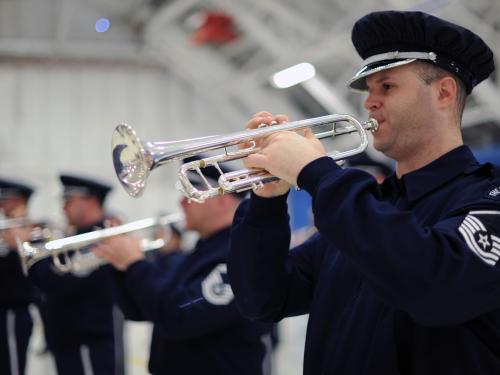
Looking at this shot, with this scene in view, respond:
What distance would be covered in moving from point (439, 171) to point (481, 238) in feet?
0.90

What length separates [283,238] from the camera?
1.72 metres

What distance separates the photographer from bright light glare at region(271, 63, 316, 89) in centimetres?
959

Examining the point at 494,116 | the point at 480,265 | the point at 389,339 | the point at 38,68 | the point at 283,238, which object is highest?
the point at 38,68

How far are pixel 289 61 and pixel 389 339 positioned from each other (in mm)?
8914

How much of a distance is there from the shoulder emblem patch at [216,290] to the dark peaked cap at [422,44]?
1.27 meters

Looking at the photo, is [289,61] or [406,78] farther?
[289,61]

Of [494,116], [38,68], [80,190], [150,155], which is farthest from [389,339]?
[38,68]

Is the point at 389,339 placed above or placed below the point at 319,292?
below

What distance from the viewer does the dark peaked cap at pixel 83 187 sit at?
4.75m

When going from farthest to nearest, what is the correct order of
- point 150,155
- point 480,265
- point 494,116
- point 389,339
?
1. point 494,116
2. point 150,155
3. point 389,339
4. point 480,265

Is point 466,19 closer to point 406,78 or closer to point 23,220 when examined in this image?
point 23,220

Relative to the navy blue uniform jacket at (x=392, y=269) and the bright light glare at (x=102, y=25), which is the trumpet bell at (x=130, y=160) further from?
the bright light glare at (x=102, y=25)

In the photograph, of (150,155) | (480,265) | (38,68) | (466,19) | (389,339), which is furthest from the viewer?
(38,68)

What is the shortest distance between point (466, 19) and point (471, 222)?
655cm
